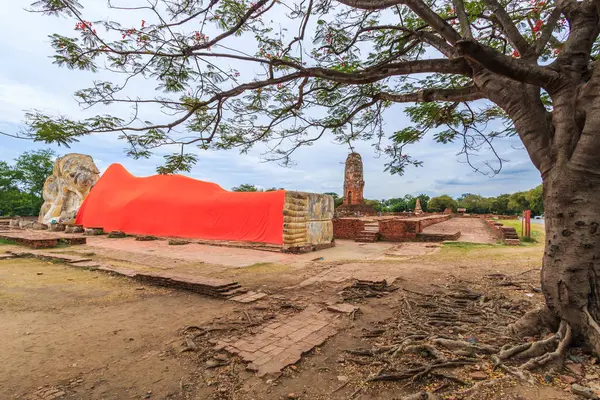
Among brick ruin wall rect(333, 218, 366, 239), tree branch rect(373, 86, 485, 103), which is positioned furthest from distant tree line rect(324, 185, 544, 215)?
tree branch rect(373, 86, 485, 103)

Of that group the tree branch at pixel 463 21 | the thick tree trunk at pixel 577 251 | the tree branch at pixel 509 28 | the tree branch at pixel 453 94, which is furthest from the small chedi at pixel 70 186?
the thick tree trunk at pixel 577 251

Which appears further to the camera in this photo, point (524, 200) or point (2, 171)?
point (524, 200)

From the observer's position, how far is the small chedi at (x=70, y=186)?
18.3 meters

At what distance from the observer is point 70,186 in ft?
60.4

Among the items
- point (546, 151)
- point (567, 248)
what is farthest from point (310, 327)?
point (546, 151)

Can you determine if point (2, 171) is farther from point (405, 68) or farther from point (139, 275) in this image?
point (405, 68)

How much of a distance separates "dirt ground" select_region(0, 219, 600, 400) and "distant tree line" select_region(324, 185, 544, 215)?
25.0 metres

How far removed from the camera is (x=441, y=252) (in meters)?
9.70

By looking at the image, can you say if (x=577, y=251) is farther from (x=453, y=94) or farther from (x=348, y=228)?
(x=348, y=228)

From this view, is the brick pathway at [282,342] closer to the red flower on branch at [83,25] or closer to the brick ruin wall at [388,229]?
the red flower on branch at [83,25]

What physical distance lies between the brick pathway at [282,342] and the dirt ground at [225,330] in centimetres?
9

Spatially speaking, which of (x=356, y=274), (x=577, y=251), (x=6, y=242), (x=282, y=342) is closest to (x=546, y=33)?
(x=577, y=251)

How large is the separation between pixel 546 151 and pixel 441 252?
23.6 feet

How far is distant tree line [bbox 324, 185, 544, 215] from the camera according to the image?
32.7 m
